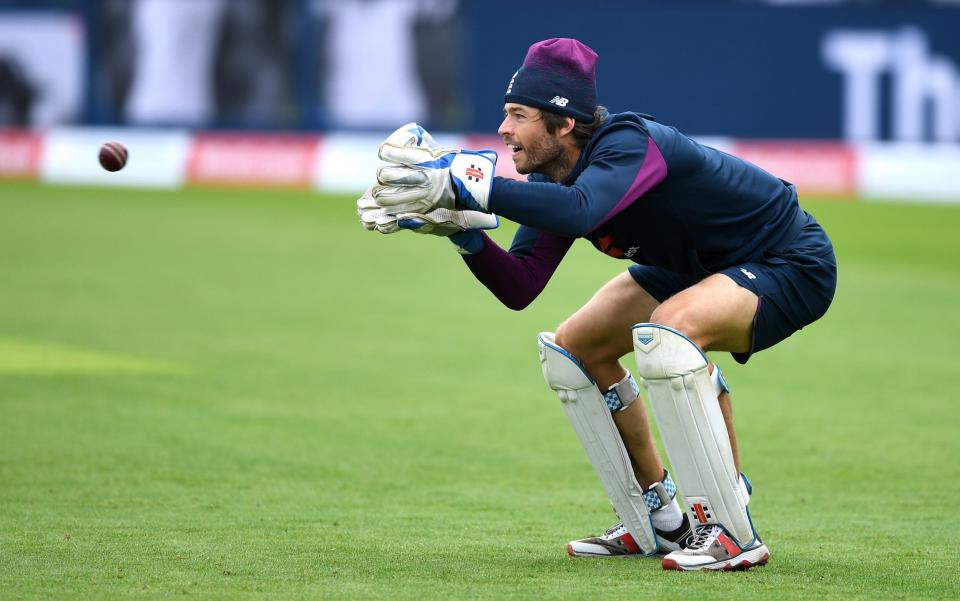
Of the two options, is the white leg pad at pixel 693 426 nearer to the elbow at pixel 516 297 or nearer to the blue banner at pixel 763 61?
the elbow at pixel 516 297

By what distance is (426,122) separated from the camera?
26453 mm

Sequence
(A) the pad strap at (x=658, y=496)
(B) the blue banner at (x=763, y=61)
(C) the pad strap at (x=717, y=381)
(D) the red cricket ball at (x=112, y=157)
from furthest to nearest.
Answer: (B) the blue banner at (x=763, y=61) → (D) the red cricket ball at (x=112, y=157) → (A) the pad strap at (x=658, y=496) → (C) the pad strap at (x=717, y=381)

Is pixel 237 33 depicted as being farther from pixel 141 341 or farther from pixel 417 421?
pixel 417 421

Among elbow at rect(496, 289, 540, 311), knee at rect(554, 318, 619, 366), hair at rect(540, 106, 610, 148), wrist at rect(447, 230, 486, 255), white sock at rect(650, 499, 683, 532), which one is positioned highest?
hair at rect(540, 106, 610, 148)

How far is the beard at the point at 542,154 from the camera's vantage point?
555 centimetres

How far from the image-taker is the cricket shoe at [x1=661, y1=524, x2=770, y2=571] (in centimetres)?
545

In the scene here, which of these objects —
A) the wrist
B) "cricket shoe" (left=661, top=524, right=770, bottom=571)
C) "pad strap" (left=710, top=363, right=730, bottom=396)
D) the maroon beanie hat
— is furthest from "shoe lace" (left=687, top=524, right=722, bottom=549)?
the maroon beanie hat

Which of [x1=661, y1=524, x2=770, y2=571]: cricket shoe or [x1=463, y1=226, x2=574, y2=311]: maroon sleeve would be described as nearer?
[x1=661, y1=524, x2=770, y2=571]: cricket shoe

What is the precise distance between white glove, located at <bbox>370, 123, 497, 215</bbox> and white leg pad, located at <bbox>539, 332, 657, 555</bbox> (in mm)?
951

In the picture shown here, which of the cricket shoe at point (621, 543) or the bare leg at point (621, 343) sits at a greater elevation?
the bare leg at point (621, 343)

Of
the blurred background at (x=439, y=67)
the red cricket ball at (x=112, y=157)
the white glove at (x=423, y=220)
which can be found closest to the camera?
the white glove at (x=423, y=220)

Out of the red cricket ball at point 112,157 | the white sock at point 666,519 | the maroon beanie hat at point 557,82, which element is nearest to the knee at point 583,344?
the white sock at point 666,519

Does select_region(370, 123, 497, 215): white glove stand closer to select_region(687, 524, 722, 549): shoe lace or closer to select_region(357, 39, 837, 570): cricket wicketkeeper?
select_region(357, 39, 837, 570): cricket wicketkeeper

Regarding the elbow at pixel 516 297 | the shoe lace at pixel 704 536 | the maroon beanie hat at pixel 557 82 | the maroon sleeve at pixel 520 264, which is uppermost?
the maroon beanie hat at pixel 557 82
